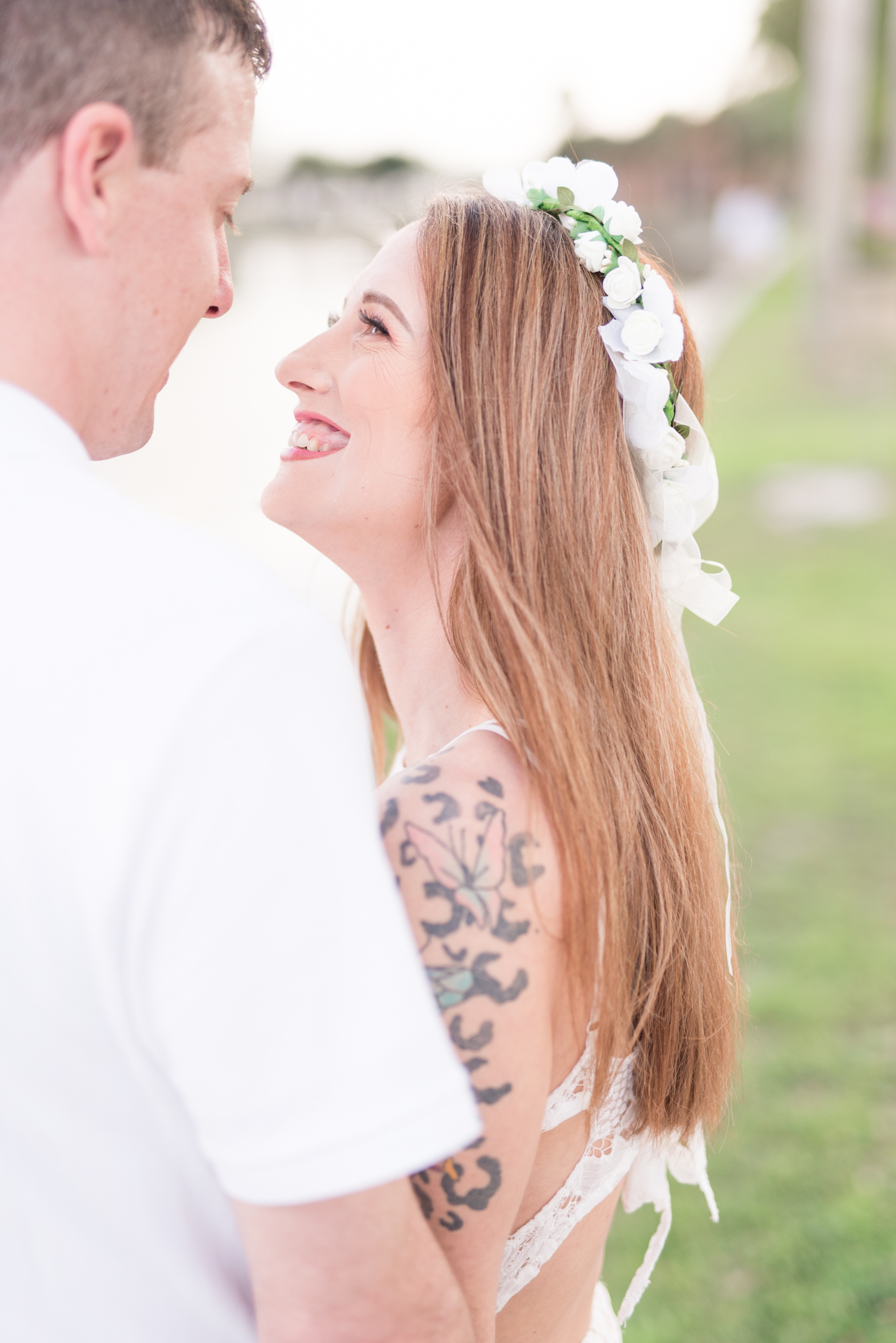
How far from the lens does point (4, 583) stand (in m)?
1.06

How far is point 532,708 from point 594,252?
807 millimetres

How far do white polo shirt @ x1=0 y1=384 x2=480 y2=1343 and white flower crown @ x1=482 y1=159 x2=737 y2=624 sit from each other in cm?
105

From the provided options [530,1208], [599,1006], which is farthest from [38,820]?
[530,1208]

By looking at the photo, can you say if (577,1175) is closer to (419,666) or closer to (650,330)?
(419,666)

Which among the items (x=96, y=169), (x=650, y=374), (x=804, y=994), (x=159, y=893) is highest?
(x=96, y=169)

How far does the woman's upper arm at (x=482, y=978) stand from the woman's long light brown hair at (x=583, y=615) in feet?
0.48

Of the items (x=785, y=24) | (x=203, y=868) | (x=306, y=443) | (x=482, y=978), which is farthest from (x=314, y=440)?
(x=785, y=24)

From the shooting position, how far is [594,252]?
198 centimetres

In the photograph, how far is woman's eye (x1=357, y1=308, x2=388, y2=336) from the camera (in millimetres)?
2055

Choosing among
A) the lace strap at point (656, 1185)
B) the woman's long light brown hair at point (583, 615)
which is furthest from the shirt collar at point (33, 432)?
the lace strap at point (656, 1185)

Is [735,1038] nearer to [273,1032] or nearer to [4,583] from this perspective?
[273,1032]

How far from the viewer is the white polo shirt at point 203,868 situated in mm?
984

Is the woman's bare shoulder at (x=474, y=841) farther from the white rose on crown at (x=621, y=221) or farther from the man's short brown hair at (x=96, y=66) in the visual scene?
the white rose on crown at (x=621, y=221)

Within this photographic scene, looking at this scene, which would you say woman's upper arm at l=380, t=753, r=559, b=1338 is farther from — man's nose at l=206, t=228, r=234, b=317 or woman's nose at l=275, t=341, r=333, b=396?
woman's nose at l=275, t=341, r=333, b=396
